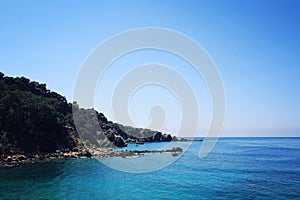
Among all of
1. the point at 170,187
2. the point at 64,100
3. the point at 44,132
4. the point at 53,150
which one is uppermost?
the point at 64,100

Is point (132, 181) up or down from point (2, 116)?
down

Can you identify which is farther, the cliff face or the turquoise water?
the cliff face

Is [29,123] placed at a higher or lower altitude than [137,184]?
higher

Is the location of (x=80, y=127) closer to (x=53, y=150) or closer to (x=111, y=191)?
(x=53, y=150)

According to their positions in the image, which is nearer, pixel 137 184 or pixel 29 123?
pixel 137 184

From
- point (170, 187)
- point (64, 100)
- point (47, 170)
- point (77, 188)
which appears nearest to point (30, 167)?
point (47, 170)

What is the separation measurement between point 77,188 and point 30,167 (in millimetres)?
14316

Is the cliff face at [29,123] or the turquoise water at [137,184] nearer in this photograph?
the turquoise water at [137,184]

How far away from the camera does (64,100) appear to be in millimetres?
82938

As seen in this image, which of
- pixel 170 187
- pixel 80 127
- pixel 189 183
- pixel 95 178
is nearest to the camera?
pixel 170 187

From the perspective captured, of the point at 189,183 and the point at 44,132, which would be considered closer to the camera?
the point at 189,183

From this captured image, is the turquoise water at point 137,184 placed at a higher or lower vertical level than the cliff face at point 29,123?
lower

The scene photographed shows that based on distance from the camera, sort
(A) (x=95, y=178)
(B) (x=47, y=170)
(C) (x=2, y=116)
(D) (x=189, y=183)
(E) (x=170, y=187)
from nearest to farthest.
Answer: (E) (x=170, y=187) < (D) (x=189, y=183) < (A) (x=95, y=178) < (B) (x=47, y=170) < (C) (x=2, y=116)

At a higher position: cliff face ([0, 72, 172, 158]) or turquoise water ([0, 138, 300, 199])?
cliff face ([0, 72, 172, 158])
